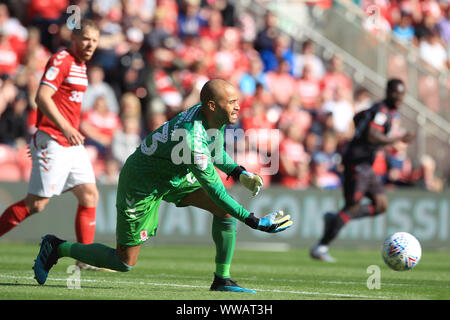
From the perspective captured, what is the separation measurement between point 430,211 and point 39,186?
9806 millimetres

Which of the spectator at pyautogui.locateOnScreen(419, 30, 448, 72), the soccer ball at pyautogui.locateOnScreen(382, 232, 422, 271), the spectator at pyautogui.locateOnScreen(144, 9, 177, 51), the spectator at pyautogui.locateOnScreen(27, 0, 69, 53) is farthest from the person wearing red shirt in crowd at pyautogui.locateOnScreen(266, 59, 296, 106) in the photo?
the soccer ball at pyautogui.locateOnScreen(382, 232, 422, 271)

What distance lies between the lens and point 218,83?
24.4 feet

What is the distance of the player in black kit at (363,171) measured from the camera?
42.8 ft

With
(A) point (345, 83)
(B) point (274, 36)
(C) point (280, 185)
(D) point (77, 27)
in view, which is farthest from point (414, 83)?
(D) point (77, 27)

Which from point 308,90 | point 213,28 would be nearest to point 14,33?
point 213,28

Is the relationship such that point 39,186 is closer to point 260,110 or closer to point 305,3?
point 260,110

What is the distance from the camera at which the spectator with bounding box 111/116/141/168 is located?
15914 millimetres

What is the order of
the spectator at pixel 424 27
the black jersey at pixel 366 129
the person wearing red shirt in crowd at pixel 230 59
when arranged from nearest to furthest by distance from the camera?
the black jersey at pixel 366 129 < the person wearing red shirt in crowd at pixel 230 59 < the spectator at pixel 424 27

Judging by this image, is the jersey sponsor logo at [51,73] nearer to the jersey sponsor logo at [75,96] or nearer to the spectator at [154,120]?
the jersey sponsor logo at [75,96]

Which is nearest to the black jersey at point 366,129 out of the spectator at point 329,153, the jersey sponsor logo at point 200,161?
the spectator at point 329,153

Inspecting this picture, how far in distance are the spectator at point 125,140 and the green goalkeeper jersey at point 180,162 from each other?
8.19 meters

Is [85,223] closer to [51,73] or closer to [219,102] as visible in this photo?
[51,73]

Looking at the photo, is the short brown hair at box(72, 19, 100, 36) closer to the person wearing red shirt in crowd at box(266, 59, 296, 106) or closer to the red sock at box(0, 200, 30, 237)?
the red sock at box(0, 200, 30, 237)

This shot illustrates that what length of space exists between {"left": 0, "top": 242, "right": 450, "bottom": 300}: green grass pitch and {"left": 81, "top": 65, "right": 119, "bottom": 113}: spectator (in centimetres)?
335
